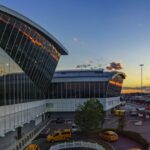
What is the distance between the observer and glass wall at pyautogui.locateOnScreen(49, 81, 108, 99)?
67000 millimetres

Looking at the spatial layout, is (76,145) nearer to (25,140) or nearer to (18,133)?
(25,140)

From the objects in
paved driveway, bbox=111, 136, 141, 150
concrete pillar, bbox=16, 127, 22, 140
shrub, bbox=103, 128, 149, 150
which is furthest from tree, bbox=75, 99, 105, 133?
concrete pillar, bbox=16, 127, 22, 140

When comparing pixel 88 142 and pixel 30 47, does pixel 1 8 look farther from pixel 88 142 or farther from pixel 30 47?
pixel 88 142

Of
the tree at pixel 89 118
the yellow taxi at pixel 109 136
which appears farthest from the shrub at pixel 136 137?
the tree at pixel 89 118

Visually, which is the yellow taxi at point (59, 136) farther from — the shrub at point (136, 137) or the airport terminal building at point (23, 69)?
the shrub at point (136, 137)

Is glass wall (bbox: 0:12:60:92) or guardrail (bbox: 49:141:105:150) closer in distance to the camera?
glass wall (bbox: 0:12:60:92)

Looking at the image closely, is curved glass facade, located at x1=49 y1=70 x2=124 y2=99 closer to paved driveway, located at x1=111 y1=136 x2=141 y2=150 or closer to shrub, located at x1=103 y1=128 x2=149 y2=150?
shrub, located at x1=103 y1=128 x2=149 y2=150

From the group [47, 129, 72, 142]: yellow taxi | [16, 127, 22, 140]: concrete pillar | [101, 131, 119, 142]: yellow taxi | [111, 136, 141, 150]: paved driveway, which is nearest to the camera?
[111, 136, 141, 150]: paved driveway

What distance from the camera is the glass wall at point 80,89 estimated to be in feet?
220

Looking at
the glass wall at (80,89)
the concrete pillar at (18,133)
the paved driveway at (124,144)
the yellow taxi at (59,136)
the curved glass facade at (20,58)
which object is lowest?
the paved driveway at (124,144)

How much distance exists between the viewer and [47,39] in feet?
151

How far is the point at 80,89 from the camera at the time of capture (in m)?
67.6

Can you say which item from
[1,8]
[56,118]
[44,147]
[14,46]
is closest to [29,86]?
[44,147]

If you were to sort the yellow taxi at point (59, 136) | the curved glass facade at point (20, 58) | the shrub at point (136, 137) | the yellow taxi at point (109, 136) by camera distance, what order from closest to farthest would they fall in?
1. the curved glass facade at point (20, 58)
2. the shrub at point (136, 137)
3. the yellow taxi at point (109, 136)
4. the yellow taxi at point (59, 136)
